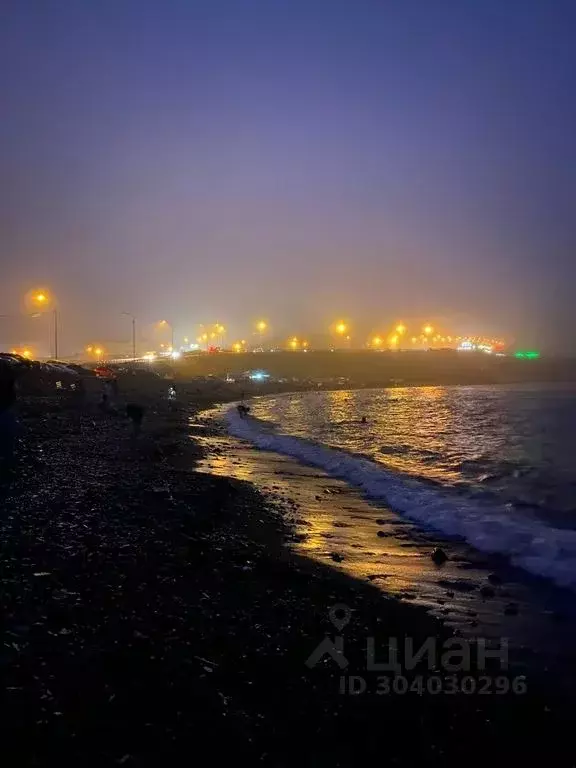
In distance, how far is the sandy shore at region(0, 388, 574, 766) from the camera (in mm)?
4223

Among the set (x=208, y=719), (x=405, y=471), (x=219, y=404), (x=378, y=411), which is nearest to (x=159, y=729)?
(x=208, y=719)

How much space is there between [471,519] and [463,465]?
374 inches

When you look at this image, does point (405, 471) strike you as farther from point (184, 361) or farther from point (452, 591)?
point (184, 361)

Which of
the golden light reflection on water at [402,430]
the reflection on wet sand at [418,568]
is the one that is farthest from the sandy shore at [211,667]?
the golden light reflection on water at [402,430]

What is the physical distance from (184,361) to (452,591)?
110m

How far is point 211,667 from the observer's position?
531cm

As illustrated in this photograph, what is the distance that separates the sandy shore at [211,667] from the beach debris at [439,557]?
2.21 metres

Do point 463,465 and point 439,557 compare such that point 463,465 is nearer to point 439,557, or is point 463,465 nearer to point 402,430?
point 402,430

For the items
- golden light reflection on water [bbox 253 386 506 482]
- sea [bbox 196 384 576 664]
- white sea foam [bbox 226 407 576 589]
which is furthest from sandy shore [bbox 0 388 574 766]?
golden light reflection on water [bbox 253 386 506 482]

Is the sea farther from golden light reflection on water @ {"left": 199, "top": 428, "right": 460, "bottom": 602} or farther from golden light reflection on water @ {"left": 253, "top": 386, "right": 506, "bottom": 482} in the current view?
golden light reflection on water @ {"left": 253, "top": 386, "right": 506, "bottom": 482}

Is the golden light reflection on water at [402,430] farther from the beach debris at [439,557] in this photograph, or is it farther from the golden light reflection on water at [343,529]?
the beach debris at [439,557]

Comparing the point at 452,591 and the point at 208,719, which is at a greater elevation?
the point at 208,719

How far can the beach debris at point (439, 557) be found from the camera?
32.5ft

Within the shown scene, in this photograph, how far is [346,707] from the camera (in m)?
4.83
